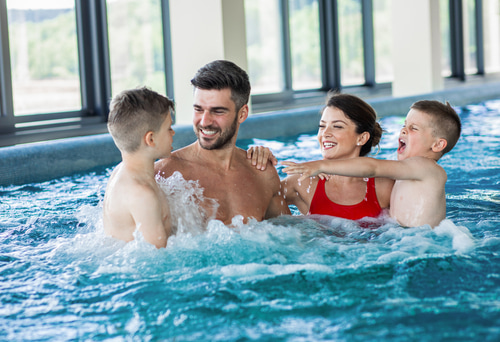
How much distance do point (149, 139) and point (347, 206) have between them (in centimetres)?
106

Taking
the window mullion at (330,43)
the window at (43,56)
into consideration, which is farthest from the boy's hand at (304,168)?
the window mullion at (330,43)

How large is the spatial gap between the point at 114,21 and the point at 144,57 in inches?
23.0

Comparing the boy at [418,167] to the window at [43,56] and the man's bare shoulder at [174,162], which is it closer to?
the man's bare shoulder at [174,162]

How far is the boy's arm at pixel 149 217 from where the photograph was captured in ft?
7.16

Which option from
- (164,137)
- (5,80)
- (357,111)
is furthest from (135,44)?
(164,137)

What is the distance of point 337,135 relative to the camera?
2775mm

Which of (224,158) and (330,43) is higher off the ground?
(330,43)

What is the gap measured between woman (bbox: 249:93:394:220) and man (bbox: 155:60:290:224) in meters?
0.11

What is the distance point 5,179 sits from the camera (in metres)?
4.09

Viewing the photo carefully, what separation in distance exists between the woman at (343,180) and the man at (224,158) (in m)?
0.11

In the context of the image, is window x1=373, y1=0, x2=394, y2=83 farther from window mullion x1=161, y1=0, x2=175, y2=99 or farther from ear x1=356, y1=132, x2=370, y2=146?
ear x1=356, y1=132, x2=370, y2=146

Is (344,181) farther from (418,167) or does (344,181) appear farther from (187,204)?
(187,204)

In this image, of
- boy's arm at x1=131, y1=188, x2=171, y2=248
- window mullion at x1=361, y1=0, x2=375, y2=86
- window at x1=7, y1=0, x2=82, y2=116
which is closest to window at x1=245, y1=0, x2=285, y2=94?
window mullion at x1=361, y1=0, x2=375, y2=86

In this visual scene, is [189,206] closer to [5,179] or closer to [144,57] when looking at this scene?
[5,179]
